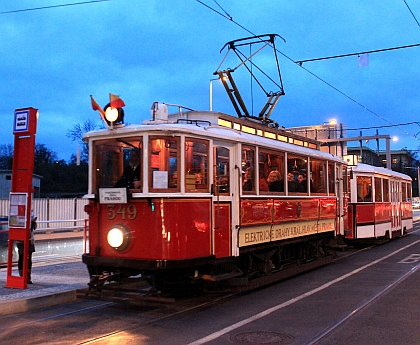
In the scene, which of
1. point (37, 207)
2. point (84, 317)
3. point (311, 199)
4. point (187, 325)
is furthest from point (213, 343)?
point (37, 207)

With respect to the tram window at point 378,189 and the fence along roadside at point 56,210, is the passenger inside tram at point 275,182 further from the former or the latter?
the fence along roadside at point 56,210

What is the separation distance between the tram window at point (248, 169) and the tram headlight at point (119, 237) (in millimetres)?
2355

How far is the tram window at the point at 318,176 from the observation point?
11242 mm

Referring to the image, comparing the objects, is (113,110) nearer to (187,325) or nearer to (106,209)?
(106,209)

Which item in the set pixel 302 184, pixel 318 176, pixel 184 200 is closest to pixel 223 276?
pixel 184 200

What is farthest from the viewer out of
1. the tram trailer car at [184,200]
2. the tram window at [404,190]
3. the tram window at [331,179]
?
the tram window at [404,190]

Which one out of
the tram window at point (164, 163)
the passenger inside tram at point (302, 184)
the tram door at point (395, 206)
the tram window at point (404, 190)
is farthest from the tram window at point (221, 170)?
the tram window at point (404, 190)

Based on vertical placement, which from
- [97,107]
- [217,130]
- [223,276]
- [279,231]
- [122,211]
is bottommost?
[223,276]

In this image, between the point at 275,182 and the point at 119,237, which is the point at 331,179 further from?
the point at 119,237

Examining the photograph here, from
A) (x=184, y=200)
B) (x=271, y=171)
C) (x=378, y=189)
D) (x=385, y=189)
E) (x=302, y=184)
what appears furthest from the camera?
(x=385, y=189)

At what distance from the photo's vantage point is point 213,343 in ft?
18.7

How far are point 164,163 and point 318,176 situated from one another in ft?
17.8

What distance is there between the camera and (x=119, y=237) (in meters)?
7.28

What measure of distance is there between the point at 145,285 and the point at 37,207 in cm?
1912
